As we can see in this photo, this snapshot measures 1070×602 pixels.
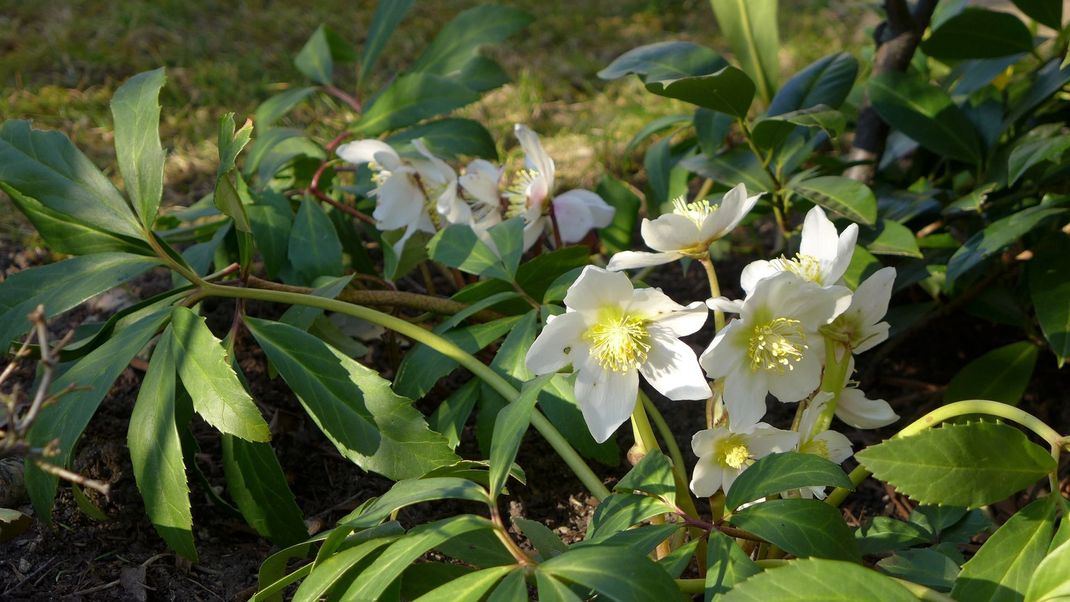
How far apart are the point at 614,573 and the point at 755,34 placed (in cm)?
102

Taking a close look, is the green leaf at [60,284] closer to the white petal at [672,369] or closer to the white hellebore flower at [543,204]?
the white hellebore flower at [543,204]

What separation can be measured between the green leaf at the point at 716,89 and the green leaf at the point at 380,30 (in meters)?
Answer: 0.57

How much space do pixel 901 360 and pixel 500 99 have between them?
1.23 meters

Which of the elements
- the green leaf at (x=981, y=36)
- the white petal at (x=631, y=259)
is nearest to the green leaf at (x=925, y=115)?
the green leaf at (x=981, y=36)

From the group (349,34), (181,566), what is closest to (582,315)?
(181,566)

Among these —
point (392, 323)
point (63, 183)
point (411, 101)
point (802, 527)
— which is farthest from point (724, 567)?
point (411, 101)

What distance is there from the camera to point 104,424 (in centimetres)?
135

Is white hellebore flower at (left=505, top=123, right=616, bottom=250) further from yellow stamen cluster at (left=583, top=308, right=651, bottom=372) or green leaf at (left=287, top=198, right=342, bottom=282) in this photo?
yellow stamen cluster at (left=583, top=308, right=651, bottom=372)

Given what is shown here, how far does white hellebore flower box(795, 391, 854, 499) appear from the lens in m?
A: 0.97

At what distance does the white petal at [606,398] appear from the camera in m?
0.96

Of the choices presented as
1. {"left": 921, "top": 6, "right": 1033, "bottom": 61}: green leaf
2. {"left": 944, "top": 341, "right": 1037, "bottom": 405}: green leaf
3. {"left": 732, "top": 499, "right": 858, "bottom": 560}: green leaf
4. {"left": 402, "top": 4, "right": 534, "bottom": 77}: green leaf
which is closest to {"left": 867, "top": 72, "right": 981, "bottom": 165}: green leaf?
{"left": 921, "top": 6, "right": 1033, "bottom": 61}: green leaf

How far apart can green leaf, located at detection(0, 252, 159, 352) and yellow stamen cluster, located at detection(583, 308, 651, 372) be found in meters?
0.53

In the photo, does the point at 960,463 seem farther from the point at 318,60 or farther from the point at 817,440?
the point at 318,60

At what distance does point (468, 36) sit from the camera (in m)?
1.68
